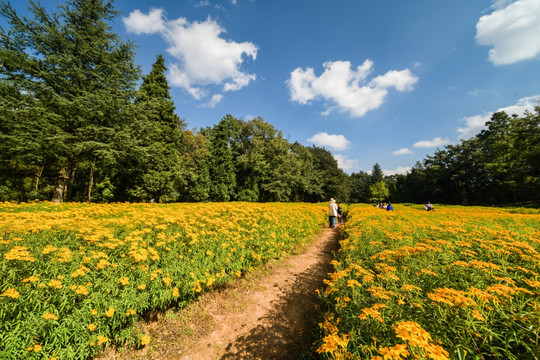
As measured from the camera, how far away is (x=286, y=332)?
360 cm

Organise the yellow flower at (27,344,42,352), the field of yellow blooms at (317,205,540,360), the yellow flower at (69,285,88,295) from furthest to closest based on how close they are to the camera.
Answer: the yellow flower at (69,285,88,295) < the yellow flower at (27,344,42,352) < the field of yellow blooms at (317,205,540,360)

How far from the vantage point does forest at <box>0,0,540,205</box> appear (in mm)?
11234

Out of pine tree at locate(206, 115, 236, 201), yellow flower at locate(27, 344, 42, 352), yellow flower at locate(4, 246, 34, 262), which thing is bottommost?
yellow flower at locate(27, 344, 42, 352)

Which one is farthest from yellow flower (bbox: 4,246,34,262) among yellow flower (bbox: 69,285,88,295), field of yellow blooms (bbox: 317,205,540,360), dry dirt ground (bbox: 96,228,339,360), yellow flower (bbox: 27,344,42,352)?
field of yellow blooms (bbox: 317,205,540,360)

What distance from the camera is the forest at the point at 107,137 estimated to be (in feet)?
36.9

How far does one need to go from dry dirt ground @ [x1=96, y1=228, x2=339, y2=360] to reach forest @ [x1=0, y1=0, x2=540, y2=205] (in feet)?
43.7

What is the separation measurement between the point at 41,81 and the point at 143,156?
6844 mm

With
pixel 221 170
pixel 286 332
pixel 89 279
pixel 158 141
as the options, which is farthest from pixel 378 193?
pixel 89 279

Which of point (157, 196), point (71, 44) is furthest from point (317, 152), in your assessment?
point (71, 44)

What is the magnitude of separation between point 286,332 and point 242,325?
0.89 m

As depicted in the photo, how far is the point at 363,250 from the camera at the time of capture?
4535mm

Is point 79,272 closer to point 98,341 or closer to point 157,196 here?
point 98,341

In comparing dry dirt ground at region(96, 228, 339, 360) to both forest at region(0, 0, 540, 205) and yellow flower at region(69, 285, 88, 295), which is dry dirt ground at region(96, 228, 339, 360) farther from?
forest at region(0, 0, 540, 205)

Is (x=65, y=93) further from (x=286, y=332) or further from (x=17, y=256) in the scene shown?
(x=286, y=332)
